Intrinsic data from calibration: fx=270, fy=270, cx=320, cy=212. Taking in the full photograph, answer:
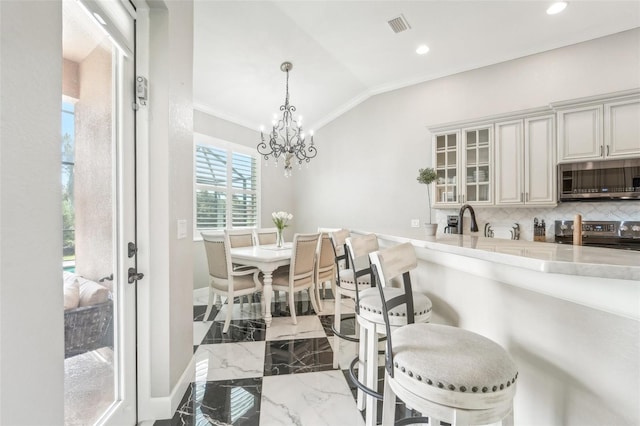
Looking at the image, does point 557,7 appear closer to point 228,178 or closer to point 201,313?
point 228,178

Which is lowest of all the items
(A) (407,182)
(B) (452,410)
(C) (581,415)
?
(C) (581,415)

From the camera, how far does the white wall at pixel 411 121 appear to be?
2.86 meters

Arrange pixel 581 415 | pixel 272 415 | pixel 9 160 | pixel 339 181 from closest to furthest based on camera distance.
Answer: pixel 9 160, pixel 581 415, pixel 272 415, pixel 339 181

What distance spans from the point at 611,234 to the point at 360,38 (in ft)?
10.6

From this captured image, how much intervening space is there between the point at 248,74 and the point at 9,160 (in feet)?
10.9

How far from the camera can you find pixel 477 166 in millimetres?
3283

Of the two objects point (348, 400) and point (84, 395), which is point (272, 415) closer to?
point (348, 400)

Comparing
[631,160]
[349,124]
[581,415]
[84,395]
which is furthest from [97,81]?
[631,160]

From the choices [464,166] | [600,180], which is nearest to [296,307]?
[464,166]

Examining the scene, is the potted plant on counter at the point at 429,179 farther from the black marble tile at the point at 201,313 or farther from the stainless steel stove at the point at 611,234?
the black marble tile at the point at 201,313

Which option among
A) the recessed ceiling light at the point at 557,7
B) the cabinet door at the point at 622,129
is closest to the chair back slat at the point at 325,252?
the cabinet door at the point at 622,129

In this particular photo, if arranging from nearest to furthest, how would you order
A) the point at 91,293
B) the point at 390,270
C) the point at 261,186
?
1. the point at 390,270
2. the point at 91,293
3. the point at 261,186

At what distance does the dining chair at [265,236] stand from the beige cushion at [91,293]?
2.63 meters

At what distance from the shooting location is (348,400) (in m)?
1.73
